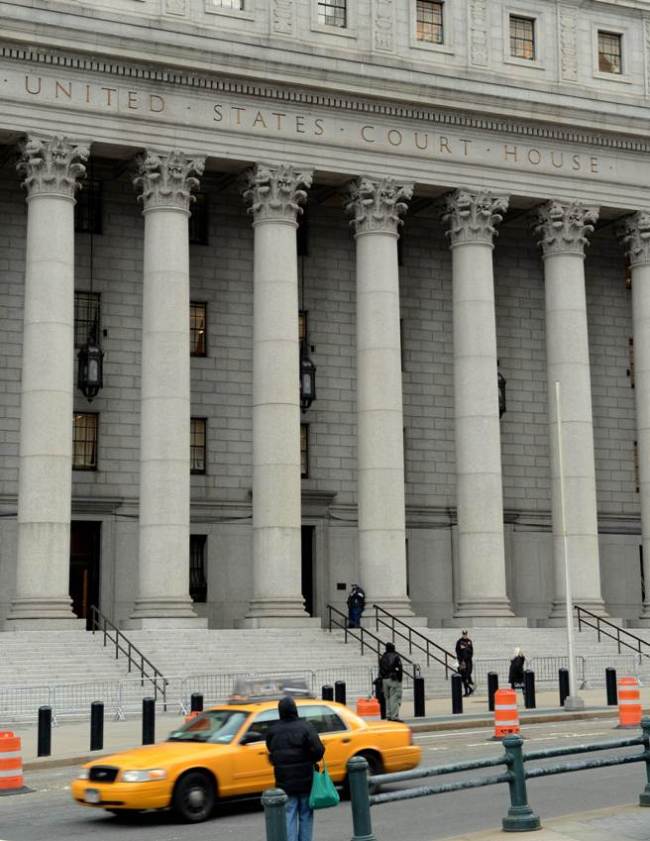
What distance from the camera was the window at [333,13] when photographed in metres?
46.9

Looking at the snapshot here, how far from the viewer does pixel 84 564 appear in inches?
1832

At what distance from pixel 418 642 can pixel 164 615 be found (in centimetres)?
793

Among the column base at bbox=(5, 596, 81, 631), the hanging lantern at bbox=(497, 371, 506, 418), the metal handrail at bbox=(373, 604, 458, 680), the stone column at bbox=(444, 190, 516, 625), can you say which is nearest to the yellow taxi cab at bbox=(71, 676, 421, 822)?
the metal handrail at bbox=(373, 604, 458, 680)

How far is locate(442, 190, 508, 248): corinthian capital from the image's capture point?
156 feet

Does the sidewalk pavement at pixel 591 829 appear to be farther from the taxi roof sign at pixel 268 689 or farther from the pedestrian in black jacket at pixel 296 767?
the taxi roof sign at pixel 268 689

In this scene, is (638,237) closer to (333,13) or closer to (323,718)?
(333,13)

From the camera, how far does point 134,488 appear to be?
46.9 metres

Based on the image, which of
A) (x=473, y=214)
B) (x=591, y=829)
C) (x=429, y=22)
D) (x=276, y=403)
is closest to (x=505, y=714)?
(x=591, y=829)

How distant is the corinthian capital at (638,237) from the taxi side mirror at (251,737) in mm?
36079

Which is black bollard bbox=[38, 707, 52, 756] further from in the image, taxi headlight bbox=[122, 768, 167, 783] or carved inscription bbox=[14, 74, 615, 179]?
carved inscription bbox=[14, 74, 615, 179]

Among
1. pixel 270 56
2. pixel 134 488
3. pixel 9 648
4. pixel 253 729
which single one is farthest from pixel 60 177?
pixel 253 729

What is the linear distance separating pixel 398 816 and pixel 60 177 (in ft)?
93.9

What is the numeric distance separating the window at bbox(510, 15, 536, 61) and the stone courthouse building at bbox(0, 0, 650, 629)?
0.12 metres

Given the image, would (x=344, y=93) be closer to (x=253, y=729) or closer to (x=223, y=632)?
(x=223, y=632)
